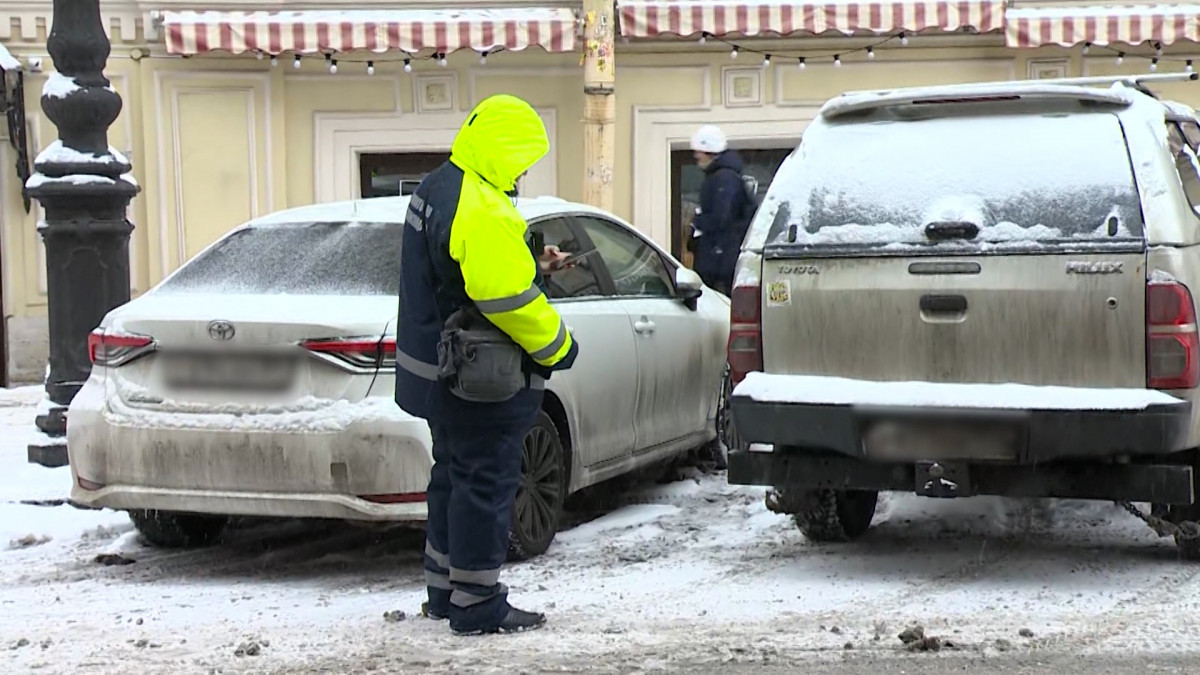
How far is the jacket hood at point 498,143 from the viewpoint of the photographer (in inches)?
198

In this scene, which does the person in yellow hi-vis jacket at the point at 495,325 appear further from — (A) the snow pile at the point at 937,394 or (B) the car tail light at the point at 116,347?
(B) the car tail light at the point at 116,347

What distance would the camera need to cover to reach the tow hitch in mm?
5555

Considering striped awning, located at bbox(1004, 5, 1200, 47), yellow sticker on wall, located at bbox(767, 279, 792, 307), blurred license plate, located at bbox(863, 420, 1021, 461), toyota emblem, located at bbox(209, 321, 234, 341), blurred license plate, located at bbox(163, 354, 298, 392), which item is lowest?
blurred license plate, located at bbox(863, 420, 1021, 461)

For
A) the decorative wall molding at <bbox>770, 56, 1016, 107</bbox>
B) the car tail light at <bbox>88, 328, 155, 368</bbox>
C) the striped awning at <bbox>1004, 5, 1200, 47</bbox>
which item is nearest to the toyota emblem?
the car tail light at <bbox>88, 328, 155, 368</bbox>

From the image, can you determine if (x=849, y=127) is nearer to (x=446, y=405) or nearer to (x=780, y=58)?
(x=446, y=405)

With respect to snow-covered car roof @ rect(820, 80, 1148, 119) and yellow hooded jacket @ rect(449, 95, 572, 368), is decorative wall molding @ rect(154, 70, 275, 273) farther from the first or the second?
yellow hooded jacket @ rect(449, 95, 572, 368)

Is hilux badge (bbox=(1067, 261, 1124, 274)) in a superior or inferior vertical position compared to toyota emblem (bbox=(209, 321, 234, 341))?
superior

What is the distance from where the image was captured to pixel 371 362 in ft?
19.0

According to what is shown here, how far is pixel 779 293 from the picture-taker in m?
5.79

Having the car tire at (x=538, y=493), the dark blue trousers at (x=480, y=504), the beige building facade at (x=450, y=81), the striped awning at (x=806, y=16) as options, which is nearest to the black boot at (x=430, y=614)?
the dark blue trousers at (x=480, y=504)

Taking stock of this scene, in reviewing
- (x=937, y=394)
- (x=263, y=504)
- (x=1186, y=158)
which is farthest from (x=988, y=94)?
(x=263, y=504)

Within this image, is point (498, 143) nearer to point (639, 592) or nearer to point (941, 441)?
point (639, 592)

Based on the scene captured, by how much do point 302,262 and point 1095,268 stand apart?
10.1ft

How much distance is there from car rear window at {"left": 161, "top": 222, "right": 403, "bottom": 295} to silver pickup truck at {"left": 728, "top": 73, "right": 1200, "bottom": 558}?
148 cm
